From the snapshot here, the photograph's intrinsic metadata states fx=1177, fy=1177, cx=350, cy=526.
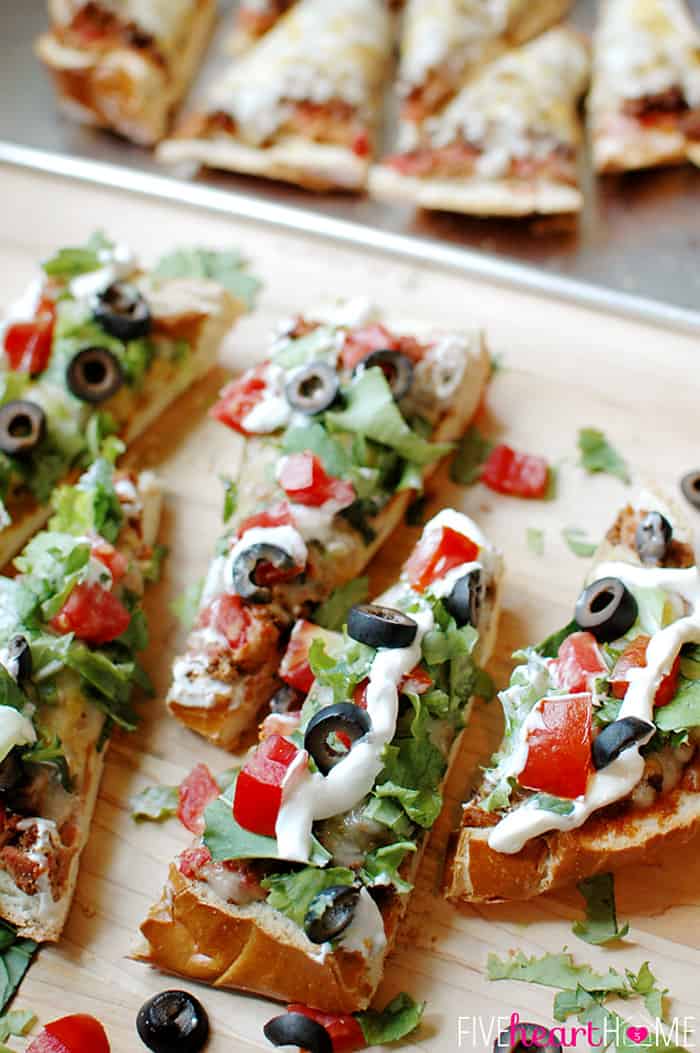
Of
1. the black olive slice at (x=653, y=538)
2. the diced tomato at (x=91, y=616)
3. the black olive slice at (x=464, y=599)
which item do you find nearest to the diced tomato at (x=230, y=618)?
the diced tomato at (x=91, y=616)

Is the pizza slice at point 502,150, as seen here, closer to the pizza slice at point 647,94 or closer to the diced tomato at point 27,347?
the pizza slice at point 647,94

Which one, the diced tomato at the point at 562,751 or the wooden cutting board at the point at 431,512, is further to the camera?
the wooden cutting board at the point at 431,512

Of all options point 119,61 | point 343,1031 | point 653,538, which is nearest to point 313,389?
point 653,538

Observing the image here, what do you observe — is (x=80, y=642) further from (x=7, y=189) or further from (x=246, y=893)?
(x=7, y=189)

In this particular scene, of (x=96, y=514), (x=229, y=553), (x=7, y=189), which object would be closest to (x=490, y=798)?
(x=229, y=553)

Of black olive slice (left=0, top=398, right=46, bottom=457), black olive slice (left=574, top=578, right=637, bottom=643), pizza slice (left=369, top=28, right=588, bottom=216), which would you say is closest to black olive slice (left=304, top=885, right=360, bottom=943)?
black olive slice (left=574, top=578, right=637, bottom=643)

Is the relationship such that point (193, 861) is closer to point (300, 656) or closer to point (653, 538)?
point (300, 656)
